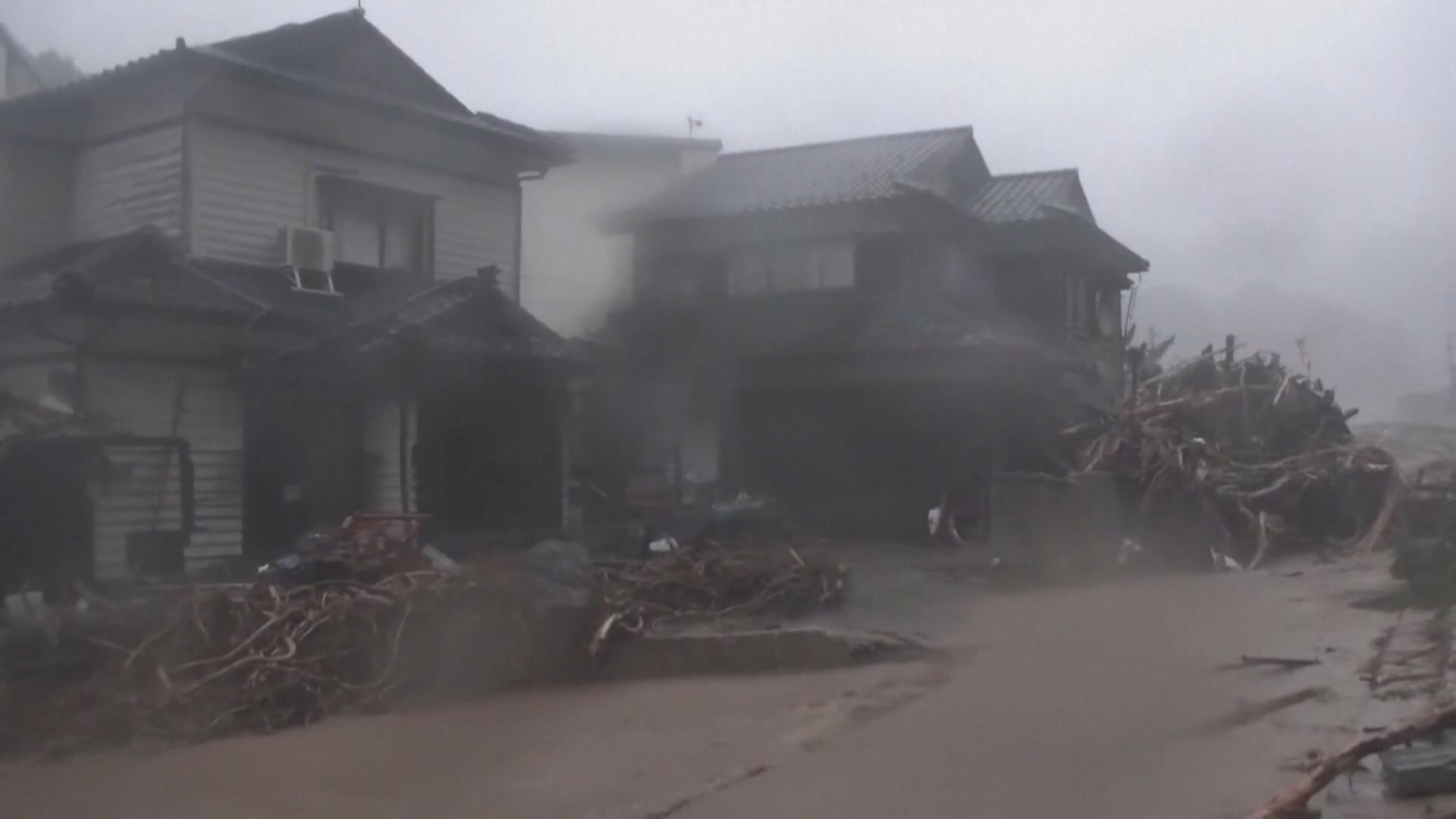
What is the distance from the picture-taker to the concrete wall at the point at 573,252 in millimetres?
21875

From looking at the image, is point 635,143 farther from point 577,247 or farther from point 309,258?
point 309,258

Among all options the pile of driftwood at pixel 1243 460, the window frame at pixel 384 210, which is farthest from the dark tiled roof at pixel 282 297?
the pile of driftwood at pixel 1243 460

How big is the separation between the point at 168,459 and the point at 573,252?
421 inches

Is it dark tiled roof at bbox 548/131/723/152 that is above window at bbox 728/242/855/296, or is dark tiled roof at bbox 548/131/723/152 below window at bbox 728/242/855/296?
above

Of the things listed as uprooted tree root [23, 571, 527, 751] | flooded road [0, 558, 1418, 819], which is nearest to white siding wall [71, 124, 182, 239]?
uprooted tree root [23, 571, 527, 751]

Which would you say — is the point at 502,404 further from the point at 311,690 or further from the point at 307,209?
the point at 311,690

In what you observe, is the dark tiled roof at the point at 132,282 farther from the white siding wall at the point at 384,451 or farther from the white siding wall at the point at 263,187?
the white siding wall at the point at 384,451

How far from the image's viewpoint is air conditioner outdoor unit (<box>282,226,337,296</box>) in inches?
558

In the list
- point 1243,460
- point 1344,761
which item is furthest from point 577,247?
point 1344,761

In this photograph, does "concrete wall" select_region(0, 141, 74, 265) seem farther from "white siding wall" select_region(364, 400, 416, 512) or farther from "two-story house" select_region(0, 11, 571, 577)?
"white siding wall" select_region(364, 400, 416, 512)

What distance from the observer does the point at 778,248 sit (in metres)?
20.2

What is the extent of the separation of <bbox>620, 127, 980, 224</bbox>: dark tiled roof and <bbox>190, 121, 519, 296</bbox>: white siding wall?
5.63 metres

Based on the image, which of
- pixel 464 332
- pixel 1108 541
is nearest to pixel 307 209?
pixel 464 332

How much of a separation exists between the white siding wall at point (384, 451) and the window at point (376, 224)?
5.82 feet
